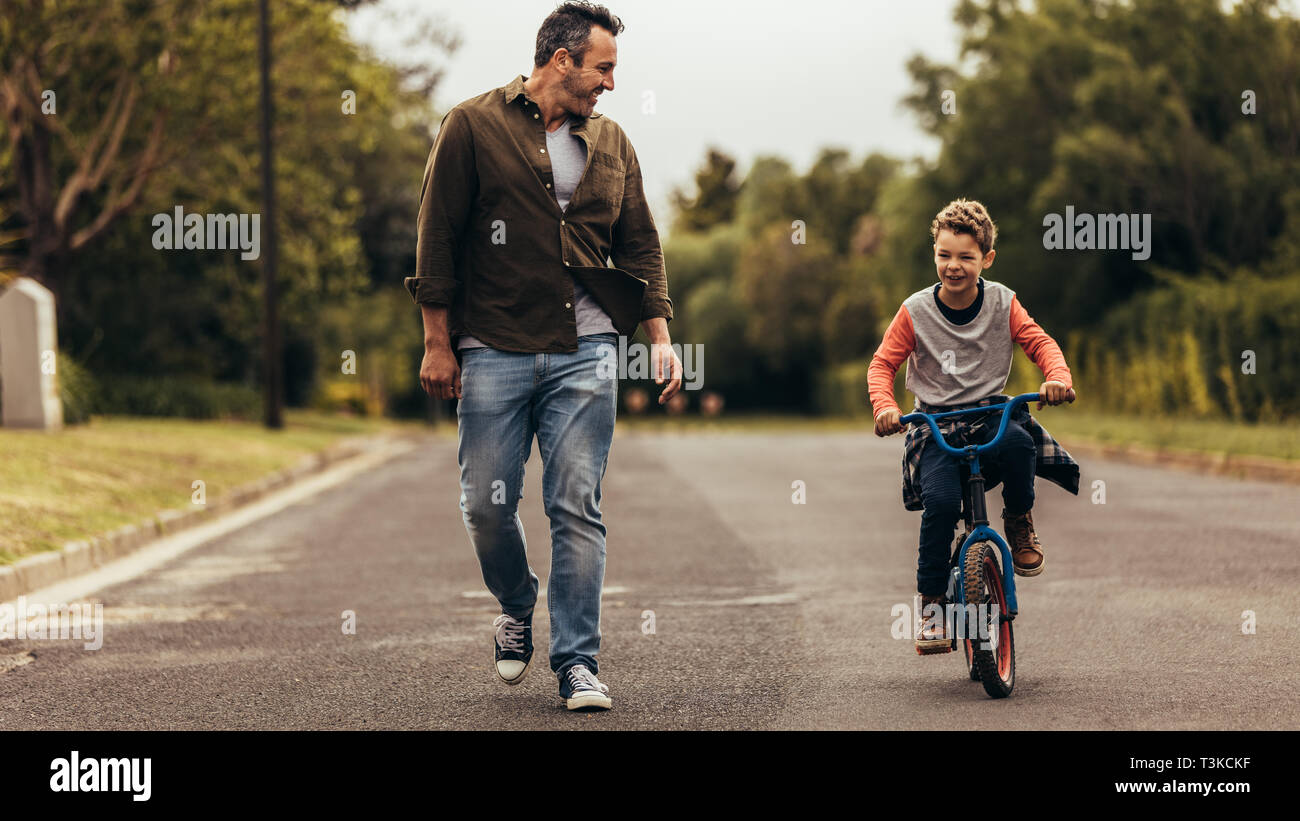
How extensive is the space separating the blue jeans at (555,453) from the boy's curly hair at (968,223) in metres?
1.20

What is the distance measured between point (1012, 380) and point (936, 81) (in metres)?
9.61

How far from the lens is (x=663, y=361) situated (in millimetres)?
4996

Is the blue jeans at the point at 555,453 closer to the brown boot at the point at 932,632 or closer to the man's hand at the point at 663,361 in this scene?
the man's hand at the point at 663,361

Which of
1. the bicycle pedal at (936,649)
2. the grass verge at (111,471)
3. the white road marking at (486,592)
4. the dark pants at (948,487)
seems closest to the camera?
the dark pants at (948,487)

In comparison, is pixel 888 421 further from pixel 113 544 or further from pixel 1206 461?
pixel 1206 461

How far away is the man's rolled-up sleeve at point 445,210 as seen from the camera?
16.3ft

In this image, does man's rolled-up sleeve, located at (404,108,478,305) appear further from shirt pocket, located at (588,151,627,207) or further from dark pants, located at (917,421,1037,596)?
dark pants, located at (917,421,1037,596)

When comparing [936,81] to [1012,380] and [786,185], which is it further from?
[786,185]

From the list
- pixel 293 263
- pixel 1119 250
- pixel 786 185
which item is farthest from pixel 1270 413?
pixel 786 185

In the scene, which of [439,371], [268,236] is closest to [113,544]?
[439,371]

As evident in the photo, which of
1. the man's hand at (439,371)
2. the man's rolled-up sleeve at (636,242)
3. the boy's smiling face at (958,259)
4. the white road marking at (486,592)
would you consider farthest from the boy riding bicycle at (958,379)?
the white road marking at (486,592)

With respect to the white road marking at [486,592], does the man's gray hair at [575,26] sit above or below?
above

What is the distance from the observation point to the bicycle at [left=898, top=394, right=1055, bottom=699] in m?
5.14

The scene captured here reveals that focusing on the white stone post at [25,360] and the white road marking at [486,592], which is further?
the white stone post at [25,360]
